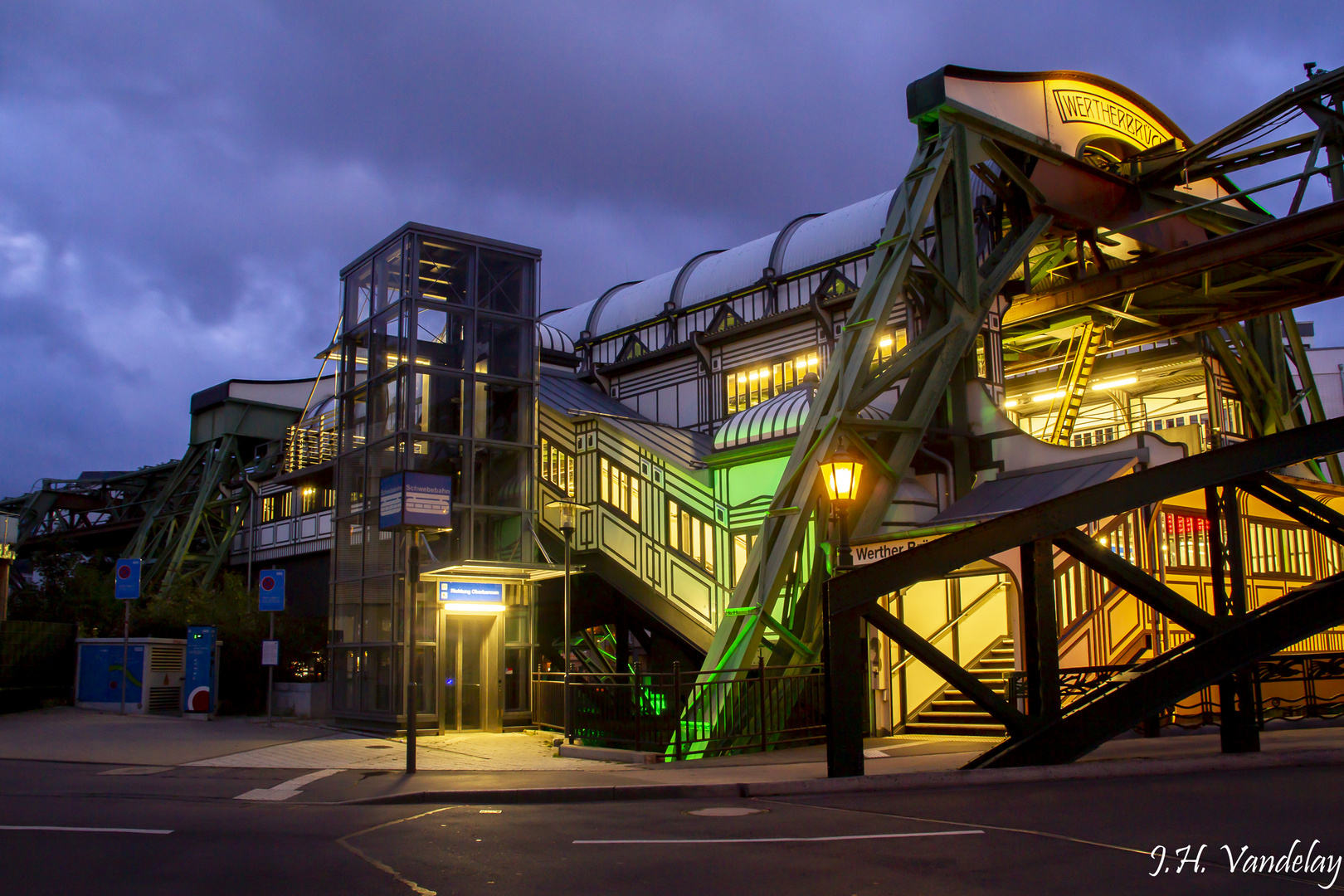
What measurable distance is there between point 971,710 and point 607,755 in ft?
20.7

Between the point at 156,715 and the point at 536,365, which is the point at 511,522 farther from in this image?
the point at 156,715

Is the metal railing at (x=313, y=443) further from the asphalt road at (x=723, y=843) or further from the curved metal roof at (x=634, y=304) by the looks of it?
the asphalt road at (x=723, y=843)

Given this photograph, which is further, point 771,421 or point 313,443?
point 313,443

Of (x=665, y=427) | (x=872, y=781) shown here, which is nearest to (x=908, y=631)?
(x=872, y=781)

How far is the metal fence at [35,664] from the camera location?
27.3 meters

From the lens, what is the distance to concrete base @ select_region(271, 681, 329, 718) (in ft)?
87.8

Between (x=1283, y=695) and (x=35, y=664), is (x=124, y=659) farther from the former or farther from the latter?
(x=1283, y=695)

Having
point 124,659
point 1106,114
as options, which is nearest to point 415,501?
point 124,659

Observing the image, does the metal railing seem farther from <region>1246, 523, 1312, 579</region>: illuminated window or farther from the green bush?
<region>1246, 523, 1312, 579</region>: illuminated window

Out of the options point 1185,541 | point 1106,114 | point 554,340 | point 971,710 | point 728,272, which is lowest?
point 971,710

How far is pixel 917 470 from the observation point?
23.6 m

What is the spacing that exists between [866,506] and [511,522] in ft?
25.7

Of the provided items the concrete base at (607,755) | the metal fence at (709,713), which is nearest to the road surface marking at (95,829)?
the concrete base at (607,755)

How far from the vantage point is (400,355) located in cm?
2314
